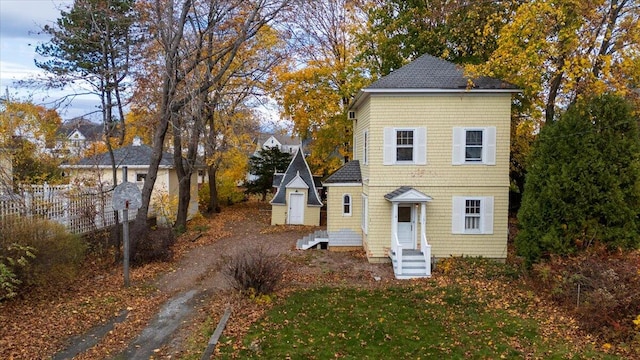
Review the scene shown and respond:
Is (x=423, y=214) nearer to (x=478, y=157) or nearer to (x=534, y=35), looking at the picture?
(x=478, y=157)

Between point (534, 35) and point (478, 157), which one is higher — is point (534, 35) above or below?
above

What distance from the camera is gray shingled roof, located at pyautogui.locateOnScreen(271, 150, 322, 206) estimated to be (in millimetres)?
24594

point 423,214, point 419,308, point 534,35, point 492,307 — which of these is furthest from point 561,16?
point 419,308

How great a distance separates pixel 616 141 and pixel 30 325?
13.9 meters

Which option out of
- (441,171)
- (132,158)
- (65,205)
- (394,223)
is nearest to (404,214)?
(394,223)

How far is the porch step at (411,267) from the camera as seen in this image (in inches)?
532

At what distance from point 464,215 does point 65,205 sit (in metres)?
13.5

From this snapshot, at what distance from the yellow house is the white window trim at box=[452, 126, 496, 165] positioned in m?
0.03

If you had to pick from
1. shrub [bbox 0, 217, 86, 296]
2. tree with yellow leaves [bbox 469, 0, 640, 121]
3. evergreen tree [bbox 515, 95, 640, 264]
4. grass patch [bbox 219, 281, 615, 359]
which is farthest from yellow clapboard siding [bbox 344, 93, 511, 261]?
shrub [bbox 0, 217, 86, 296]

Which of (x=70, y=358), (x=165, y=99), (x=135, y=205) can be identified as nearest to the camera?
(x=70, y=358)

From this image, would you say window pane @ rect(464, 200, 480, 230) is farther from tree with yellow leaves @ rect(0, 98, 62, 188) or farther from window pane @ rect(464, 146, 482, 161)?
tree with yellow leaves @ rect(0, 98, 62, 188)

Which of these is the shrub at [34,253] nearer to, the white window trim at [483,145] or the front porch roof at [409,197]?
the front porch roof at [409,197]

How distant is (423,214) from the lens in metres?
14.2

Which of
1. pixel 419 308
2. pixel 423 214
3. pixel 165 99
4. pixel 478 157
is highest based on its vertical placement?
pixel 165 99
